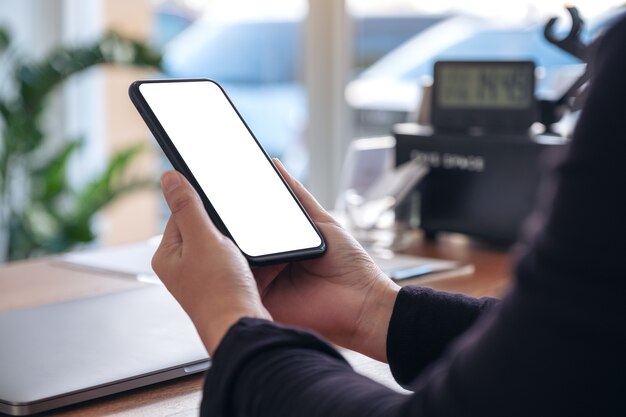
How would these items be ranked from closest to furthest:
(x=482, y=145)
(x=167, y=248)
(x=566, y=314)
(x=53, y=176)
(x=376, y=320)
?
(x=566, y=314)
(x=167, y=248)
(x=376, y=320)
(x=482, y=145)
(x=53, y=176)

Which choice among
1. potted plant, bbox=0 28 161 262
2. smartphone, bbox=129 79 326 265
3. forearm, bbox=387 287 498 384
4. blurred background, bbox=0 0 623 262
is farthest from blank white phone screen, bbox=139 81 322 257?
potted plant, bbox=0 28 161 262

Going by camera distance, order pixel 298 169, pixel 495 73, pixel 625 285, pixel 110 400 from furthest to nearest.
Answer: pixel 298 169 < pixel 495 73 < pixel 110 400 < pixel 625 285

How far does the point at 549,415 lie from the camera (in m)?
0.56

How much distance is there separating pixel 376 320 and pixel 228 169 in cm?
20

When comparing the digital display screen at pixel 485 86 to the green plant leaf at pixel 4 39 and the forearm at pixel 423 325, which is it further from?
the green plant leaf at pixel 4 39

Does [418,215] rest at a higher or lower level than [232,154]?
lower

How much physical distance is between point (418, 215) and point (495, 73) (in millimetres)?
297

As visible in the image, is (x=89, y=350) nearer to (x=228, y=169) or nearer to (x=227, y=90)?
(x=228, y=169)

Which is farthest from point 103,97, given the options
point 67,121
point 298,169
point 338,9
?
point 338,9

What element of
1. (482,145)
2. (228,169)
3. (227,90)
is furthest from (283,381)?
(227,90)

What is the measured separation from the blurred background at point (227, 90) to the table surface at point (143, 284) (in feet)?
4.04

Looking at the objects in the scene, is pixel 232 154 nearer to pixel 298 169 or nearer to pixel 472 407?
pixel 472 407

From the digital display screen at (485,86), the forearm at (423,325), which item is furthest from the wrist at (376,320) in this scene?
the digital display screen at (485,86)

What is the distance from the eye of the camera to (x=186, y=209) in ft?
2.68
